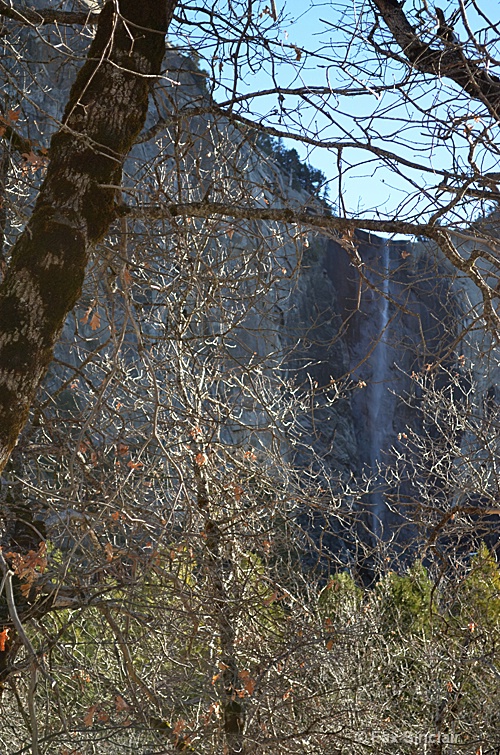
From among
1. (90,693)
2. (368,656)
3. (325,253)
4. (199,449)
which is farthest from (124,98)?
(325,253)

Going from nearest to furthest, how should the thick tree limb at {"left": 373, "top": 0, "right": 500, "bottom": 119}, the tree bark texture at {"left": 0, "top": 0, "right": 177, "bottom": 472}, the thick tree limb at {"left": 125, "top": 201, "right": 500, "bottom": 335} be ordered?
the tree bark texture at {"left": 0, "top": 0, "right": 177, "bottom": 472}, the thick tree limb at {"left": 125, "top": 201, "right": 500, "bottom": 335}, the thick tree limb at {"left": 373, "top": 0, "right": 500, "bottom": 119}

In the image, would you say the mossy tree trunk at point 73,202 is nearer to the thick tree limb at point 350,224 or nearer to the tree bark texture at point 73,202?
the tree bark texture at point 73,202

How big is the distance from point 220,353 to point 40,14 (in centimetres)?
225

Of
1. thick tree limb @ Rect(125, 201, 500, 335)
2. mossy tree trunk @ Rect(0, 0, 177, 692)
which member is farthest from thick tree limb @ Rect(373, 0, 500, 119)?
mossy tree trunk @ Rect(0, 0, 177, 692)

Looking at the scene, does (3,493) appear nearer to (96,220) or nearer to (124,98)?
(96,220)

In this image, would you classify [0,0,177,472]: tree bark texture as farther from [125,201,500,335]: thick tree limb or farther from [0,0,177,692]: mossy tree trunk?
[125,201,500,335]: thick tree limb

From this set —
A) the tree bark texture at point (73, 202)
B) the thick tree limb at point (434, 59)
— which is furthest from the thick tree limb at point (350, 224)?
the thick tree limb at point (434, 59)

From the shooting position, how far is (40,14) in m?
2.89

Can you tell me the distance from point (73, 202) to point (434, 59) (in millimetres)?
1390

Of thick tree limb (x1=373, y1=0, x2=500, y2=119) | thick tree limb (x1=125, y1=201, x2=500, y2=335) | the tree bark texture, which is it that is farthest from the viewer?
thick tree limb (x1=373, y1=0, x2=500, y2=119)

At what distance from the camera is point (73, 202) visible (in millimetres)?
2207

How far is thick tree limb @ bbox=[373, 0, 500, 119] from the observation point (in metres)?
2.57

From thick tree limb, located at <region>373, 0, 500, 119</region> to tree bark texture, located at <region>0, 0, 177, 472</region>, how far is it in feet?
3.09

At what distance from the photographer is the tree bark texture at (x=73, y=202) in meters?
2.01
